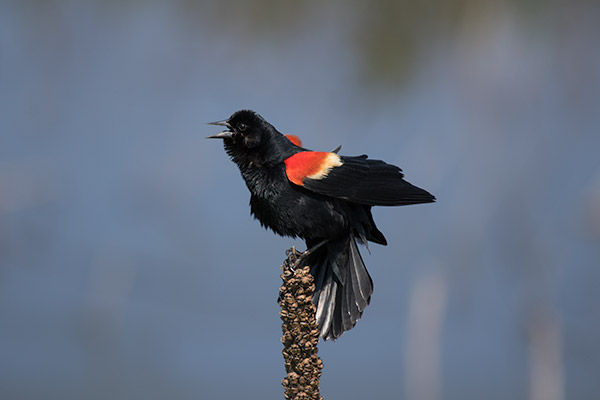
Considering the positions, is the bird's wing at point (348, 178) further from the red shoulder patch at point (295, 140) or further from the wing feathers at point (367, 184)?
the red shoulder patch at point (295, 140)

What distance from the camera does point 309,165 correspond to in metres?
2.00

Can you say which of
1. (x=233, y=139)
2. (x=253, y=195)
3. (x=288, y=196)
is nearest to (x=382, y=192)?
(x=288, y=196)

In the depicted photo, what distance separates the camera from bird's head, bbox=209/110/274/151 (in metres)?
2.18

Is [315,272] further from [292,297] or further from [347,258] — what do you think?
[292,297]

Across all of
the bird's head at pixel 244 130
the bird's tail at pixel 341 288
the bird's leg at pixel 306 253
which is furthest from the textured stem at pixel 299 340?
the bird's head at pixel 244 130

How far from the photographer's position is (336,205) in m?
2.10

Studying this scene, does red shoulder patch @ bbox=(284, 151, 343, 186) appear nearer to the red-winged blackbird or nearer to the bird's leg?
the red-winged blackbird

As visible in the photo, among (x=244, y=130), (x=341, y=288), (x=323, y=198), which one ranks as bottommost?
(x=341, y=288)

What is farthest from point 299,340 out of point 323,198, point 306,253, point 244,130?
point 244,130

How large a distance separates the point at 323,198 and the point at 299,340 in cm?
62

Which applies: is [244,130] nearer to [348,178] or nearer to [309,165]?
[309,165]

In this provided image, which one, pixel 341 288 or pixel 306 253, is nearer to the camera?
pixel 306 253

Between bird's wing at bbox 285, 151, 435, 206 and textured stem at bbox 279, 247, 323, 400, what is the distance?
1.33 feet

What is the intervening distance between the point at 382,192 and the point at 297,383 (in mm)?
706
